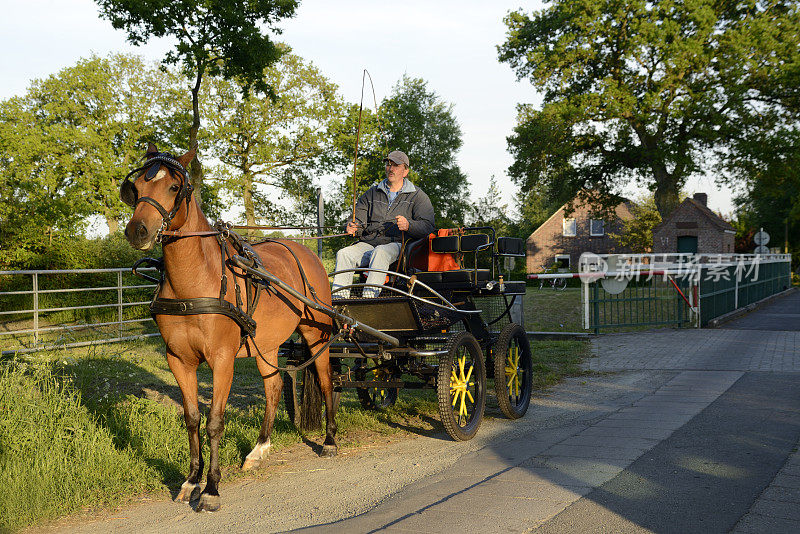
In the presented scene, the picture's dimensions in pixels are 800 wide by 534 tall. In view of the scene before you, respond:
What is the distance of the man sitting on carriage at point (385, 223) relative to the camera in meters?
6.54

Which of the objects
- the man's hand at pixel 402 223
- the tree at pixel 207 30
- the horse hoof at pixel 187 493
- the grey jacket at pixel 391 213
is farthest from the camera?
the tree at pixel 207 30

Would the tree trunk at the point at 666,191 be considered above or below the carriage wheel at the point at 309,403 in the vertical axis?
above

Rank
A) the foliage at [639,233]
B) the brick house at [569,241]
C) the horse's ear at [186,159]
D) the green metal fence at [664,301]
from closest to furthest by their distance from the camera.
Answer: the horse's ear at [186,159] < the green metal fence at [664,301] < the foliage at [639,233] < the brick house at [569,241]

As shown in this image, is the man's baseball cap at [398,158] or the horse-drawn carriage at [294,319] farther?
the man's baseball cap at [398,158]

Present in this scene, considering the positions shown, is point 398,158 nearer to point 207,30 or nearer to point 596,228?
point 207,30

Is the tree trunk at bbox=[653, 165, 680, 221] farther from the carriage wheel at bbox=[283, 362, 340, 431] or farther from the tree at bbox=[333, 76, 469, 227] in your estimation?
the carriage wheel at bbox=[283, 362, 340, 431]

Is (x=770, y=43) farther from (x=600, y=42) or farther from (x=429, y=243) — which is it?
(x=429, y=243)

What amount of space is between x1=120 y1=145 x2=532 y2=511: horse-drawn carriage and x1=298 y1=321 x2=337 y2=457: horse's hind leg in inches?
0.4

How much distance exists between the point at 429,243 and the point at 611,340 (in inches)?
324

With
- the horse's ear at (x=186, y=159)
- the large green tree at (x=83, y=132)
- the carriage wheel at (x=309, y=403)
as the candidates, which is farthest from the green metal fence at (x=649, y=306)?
the large green tree at (x=83, y=132)

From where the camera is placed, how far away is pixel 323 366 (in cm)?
609

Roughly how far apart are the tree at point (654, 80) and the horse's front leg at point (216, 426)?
2795cm

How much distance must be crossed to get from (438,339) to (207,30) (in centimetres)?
1646

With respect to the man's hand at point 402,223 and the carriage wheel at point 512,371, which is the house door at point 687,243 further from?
the man's hand at point 402,223
